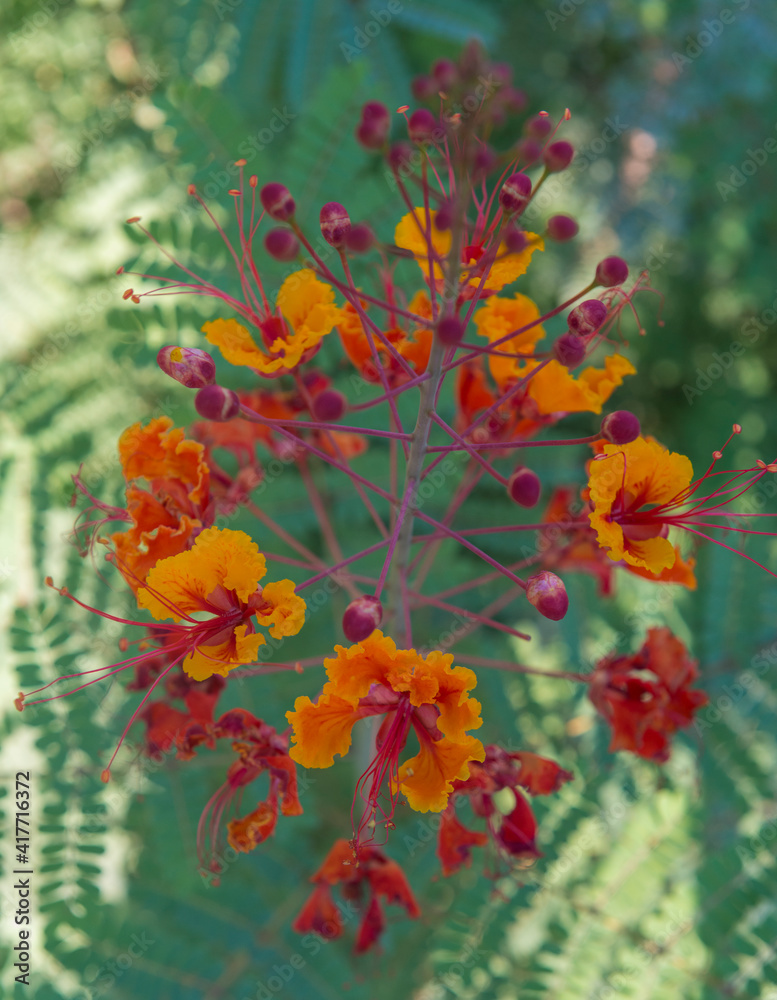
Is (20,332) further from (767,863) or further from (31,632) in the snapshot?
(767,863)

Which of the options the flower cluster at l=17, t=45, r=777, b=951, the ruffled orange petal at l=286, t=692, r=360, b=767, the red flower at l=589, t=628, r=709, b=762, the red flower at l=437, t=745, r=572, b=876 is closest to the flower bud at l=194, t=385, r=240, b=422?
the flower cluster at l=17, t=45, r=777, b=951

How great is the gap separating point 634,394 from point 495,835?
329cm

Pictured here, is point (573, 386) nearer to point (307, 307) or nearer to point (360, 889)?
point (307, 307)

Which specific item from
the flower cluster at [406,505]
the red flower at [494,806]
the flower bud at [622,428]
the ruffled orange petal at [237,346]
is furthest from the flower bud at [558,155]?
the red flower at [494,806]

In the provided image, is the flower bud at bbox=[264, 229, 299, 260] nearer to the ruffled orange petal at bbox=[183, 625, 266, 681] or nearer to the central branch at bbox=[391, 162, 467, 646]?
the central branch at bbox=[391, 162, 467, 646]

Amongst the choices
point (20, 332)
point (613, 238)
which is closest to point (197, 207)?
point (20, 332)

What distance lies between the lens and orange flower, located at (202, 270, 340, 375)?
1403mm

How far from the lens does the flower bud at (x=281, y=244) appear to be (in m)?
1.31

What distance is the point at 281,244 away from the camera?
131cm

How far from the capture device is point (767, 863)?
202 cm

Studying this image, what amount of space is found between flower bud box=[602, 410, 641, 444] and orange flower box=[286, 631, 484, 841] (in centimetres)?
47

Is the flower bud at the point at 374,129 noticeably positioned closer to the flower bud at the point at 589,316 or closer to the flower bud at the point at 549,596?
the flower bud at the point at 589,316

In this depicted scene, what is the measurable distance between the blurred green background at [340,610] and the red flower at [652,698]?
0.56 metres

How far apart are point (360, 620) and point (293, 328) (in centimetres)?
61
